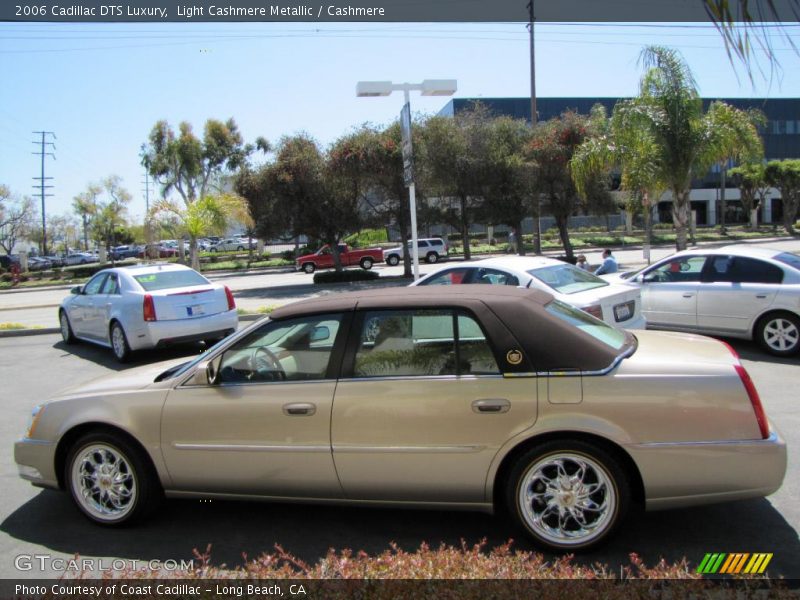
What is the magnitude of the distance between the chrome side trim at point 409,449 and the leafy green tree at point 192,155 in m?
51.2

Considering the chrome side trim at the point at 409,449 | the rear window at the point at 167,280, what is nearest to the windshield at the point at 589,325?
the chrome side trim at the point at 409,449

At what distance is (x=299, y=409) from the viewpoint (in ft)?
13.1

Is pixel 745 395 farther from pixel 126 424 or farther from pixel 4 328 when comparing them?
pixel 4 328

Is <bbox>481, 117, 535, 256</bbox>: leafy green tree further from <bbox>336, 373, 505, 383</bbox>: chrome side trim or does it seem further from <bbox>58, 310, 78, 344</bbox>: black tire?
<bbox>336, 373, 505, 383</bbox>: chrome side trim

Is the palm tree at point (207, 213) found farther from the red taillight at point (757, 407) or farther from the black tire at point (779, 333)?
the red taillight at point (757, 407)

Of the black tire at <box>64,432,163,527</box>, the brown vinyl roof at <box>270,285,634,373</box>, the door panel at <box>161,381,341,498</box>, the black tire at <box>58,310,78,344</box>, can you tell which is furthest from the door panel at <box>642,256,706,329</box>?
the black tire at <box>58,310,78,344</box>

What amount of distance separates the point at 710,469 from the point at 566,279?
5178 mm

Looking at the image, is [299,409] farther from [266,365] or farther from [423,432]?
→ [423,432]

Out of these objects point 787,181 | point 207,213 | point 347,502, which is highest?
point 787,181

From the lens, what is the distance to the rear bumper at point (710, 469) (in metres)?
3.60

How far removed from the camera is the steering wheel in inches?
165

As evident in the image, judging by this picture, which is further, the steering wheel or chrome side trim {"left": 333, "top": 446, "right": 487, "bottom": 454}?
the steering wheel

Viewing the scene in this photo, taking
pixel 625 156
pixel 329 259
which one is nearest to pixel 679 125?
pixel 625 156

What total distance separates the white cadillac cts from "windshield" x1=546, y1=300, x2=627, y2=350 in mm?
7108
